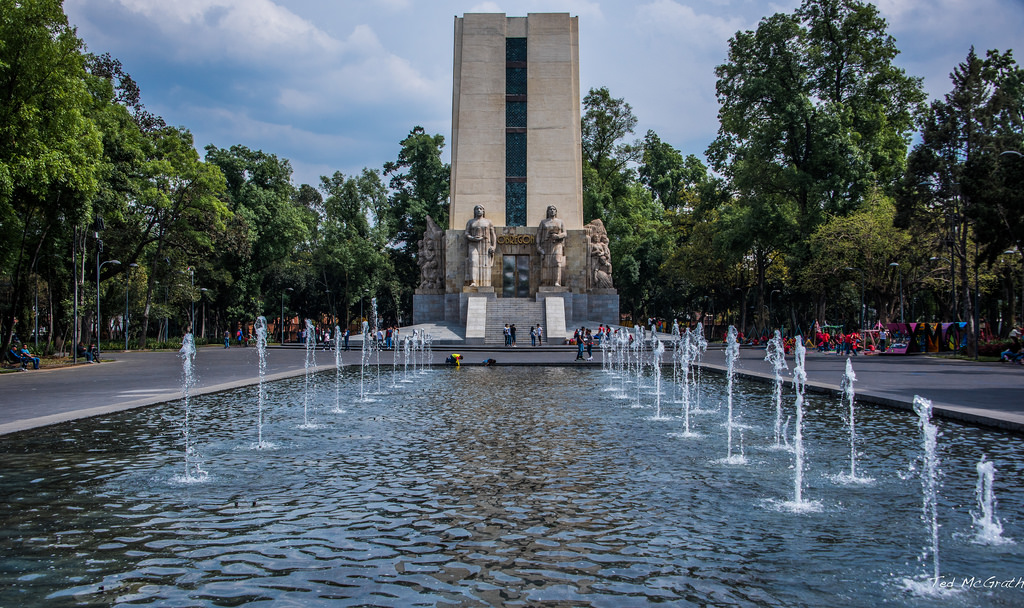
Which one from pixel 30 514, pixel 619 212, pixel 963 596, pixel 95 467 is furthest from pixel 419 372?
pixel 619 212

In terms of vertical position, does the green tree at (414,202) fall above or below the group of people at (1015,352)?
above

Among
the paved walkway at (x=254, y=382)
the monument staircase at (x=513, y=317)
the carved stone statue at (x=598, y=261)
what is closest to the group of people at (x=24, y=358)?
the paved walkway at (x=254, y=382)

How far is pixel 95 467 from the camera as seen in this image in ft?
25.3

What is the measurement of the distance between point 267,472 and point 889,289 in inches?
1665

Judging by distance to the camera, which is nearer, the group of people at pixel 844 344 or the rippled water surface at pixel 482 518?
the rippled water surface at pixel 482 518

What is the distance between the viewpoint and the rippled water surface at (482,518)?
4363mm

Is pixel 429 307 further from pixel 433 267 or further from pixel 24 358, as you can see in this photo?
pixel 24 358

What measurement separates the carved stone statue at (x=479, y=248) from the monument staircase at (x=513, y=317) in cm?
163

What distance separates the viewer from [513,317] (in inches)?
1601

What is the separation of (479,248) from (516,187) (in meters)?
5.06

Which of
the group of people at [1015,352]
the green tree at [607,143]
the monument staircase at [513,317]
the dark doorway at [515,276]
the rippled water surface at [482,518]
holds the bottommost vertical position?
the rippled water surface at [482,518]

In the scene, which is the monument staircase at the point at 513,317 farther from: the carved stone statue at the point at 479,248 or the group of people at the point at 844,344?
the group of people at the point at 844,344

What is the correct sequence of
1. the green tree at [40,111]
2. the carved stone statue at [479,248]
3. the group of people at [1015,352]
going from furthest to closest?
1. the carved stone statue at [479,248]
2. the group of people at [1015,352]
3. the green tree at [40,111]

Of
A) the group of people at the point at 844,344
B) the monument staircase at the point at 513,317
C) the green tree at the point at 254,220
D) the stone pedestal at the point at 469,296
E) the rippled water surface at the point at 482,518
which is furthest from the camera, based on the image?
the green tree at the point at 254,220
